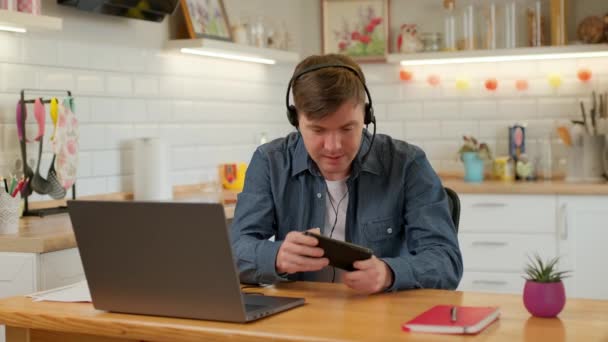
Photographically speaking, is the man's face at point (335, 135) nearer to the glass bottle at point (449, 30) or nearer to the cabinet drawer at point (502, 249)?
the cabinet drawer at point (502, 249)

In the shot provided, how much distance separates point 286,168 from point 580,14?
3.23 m

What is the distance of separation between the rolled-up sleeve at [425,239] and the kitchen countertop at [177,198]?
115cm

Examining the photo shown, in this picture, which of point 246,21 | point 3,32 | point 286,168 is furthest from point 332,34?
point 286,168

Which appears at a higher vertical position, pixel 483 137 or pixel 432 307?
pixel 483 137

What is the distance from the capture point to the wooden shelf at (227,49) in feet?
14.6

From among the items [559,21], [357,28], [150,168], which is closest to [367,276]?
[150,168]

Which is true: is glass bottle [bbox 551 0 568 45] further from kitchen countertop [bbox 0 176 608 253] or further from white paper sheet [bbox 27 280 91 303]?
white paper sheet [bbox 27 280 91 303]

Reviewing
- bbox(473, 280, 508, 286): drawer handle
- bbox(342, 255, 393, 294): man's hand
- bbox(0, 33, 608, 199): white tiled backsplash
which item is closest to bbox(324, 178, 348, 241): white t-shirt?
bbox(342, 255, 393, 294): man's hand

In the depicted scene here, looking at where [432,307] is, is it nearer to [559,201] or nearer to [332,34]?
[559,201]

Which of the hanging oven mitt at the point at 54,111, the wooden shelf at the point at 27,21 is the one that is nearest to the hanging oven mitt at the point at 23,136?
the hanging oven mitt at the point at 54,111

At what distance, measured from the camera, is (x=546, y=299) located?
1911 mm

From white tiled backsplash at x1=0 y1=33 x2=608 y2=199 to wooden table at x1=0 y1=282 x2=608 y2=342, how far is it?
1.62m

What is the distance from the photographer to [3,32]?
3.53 meters

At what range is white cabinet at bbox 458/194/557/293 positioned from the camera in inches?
190
